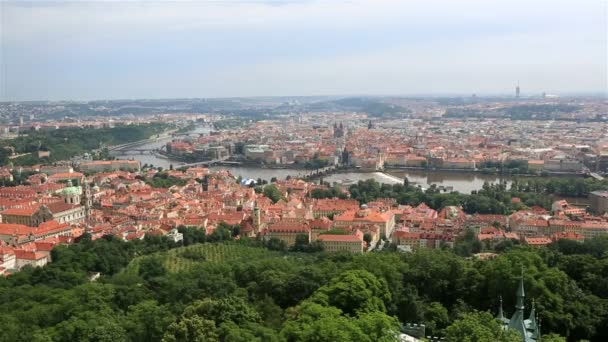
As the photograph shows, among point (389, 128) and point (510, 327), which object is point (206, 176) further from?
point (389, 128)

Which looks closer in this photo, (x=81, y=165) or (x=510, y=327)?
(x=510, y=327)

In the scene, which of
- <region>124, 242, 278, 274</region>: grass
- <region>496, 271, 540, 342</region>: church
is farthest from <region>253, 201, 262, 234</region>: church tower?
<region>496, 271, 540, 342</region>: church

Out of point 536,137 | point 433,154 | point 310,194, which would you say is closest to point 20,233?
point 310,194

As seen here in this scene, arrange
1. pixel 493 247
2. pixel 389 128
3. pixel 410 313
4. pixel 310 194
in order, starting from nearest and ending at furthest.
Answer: pixel 410 313 < pixel 493 247 < pixel 310 194 < pixel 389 128

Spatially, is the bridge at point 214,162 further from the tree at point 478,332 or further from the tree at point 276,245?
the tree at point 478,332

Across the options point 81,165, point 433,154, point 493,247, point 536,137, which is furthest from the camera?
point 536,137

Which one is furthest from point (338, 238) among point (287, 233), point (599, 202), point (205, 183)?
point (205, 183)

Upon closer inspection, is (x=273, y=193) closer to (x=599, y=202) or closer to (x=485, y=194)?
(x=485, y=194)
